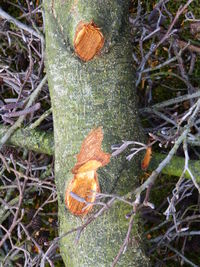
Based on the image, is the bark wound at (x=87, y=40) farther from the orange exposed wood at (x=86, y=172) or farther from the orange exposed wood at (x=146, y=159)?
the orange exposed wood at (x=146, y=159)

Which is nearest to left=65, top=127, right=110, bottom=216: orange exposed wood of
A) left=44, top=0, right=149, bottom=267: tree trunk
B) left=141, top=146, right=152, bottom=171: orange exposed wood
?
left=44, top=0, right=149, bottom=267: tree trunk

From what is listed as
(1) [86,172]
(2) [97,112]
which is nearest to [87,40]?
(2) [97,112]

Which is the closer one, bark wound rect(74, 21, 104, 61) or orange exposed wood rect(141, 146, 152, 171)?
bark wound rect(74, 21, 104, 61)

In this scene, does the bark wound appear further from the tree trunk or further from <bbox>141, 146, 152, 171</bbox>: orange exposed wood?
<bbox>141, 146, 152, 171</bbox>: orange exposed wood

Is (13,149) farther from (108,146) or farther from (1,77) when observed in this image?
(108,146)

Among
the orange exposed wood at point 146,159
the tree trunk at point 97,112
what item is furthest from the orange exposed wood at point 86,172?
the orange exposed wood at point 146,159

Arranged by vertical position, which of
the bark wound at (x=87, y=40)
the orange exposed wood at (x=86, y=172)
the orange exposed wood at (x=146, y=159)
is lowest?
the orange exposed wood at (x=146, y=159)

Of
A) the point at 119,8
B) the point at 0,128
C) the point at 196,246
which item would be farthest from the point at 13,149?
the point at 196,246
